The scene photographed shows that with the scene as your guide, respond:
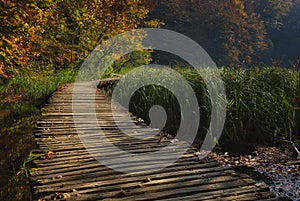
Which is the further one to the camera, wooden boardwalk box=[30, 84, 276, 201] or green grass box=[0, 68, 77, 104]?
green grass box=[0, 68, 77, 104]

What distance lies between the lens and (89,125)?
15.3 ft

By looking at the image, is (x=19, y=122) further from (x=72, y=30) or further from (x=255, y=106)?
(x=72, y=30)

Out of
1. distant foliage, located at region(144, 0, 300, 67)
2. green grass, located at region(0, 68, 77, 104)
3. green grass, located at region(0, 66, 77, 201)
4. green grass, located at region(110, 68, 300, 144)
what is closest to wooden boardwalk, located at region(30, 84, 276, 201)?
green grass, located at region(0, 66, 77, 201)

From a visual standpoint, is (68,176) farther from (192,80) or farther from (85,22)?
(85,22)

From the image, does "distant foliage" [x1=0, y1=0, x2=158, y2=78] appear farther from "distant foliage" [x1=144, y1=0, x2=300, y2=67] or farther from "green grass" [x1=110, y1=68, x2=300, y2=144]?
"distant foliage" [x1=144, y1=0, x2=300, y2=67]

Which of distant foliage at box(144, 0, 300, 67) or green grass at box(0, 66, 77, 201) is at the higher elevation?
distant foliage at box(144, 0, 300, 67)

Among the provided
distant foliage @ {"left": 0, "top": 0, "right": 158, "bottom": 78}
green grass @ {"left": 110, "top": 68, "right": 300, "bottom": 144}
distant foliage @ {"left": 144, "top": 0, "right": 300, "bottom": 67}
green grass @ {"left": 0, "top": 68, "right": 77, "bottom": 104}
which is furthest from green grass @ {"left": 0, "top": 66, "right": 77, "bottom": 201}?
distant foliage @ {"left": 144, "top": 0, "right": 300, "bottom": 67}

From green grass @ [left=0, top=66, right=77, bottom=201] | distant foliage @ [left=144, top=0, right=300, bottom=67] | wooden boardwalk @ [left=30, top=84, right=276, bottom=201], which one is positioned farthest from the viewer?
distant foliage @ [left=144, top=0, right=300, bottom=67]

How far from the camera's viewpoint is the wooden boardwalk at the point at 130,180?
2.39 m

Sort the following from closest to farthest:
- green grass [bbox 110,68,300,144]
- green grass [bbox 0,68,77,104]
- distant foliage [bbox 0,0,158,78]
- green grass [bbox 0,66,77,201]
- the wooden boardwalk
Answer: the wooden boardwalk < green grass [bbox 0,66,77,201] < green grass [bbox 110,68,300,144] < green grass [bbox 0,68,77,104] < distant foliage [bbox 0,0,158,78]

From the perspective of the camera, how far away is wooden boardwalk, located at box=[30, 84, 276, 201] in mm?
2387

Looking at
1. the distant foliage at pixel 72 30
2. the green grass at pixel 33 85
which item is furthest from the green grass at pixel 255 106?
the distant foliage at pixel 72 30

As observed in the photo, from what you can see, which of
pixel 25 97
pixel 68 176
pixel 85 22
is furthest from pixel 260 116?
pixel 85 22

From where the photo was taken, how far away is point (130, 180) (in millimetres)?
2652
